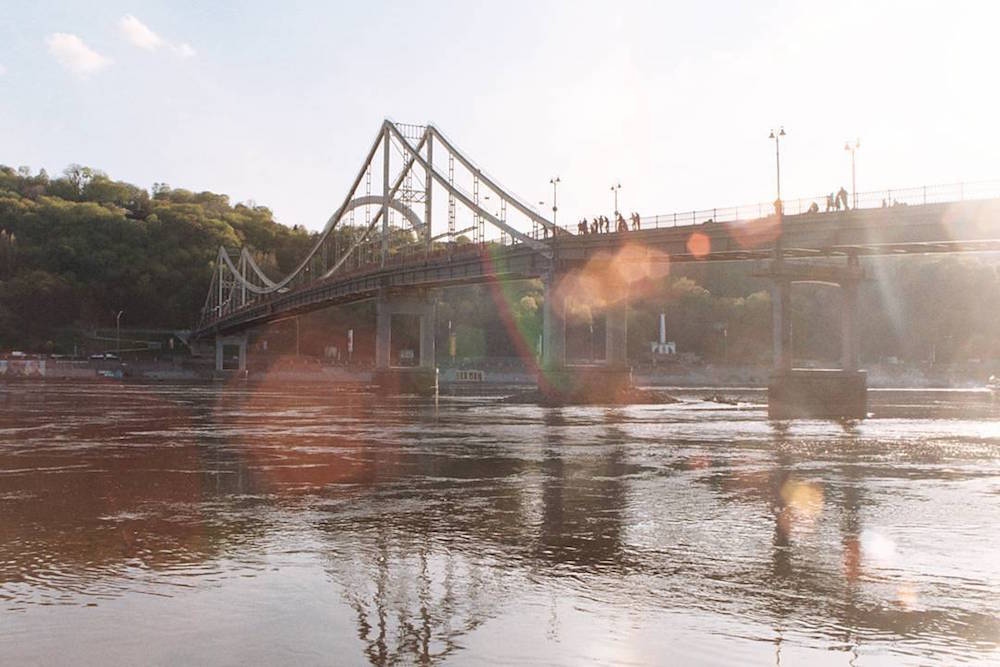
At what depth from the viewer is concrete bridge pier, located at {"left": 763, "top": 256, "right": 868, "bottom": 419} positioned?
202 feet

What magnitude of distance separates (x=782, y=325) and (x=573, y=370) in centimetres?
1593

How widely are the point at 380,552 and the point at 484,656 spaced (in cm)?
516

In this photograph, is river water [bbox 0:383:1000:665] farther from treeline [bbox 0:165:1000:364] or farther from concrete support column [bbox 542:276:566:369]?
treeline [bbox 0:165:1000:364]

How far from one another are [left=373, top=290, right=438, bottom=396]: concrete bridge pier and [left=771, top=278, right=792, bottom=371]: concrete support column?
3732 cm

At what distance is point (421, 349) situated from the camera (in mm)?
103500

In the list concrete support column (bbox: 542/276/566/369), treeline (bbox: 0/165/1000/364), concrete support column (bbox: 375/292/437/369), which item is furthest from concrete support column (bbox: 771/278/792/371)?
treeline (bbox: 0/165/1000/364)

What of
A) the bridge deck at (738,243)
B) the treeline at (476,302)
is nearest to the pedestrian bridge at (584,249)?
the bridge deck at (738,243)

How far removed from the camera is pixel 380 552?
1368 centimetres

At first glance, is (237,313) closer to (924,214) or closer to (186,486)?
(924,214)

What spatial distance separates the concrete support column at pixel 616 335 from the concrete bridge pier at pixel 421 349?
22148 millimetres

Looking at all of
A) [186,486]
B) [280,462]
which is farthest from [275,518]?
[280,462]

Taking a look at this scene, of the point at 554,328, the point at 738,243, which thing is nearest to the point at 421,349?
the point at 554,328

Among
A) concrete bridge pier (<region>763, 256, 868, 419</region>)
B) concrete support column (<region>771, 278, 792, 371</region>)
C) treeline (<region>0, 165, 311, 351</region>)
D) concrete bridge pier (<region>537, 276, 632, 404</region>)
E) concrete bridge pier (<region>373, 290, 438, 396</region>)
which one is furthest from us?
treeline (<region>0, 165, 311, 351</region>)

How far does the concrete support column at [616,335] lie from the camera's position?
78.2m
